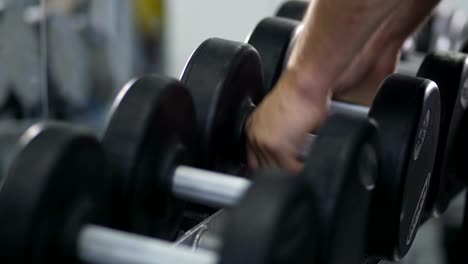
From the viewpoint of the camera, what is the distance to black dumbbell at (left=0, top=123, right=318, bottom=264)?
675 mm

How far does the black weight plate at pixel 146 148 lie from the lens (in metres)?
0.82

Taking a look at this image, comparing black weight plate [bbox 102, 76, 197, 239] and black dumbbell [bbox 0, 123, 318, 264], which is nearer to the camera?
black dumbbell [bbox 0, 123, 318, 264]

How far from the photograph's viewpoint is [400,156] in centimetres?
93

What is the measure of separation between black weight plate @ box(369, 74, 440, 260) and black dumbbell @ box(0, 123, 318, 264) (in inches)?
8.8

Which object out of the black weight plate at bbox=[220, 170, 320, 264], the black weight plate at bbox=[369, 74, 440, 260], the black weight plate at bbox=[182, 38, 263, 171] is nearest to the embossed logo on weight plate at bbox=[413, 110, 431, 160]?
the black weight plate at bbox=[369, 74, 440, 260]

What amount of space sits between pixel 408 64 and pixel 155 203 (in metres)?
1.23

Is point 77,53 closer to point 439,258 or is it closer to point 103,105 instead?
point 103,105

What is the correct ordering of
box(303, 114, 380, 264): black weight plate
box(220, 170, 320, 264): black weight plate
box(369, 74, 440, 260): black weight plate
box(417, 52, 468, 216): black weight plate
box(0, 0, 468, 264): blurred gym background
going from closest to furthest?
box(220, 170, 320, 264): black weight plate < box(303, 114, 380, 264): black weight plate < box(369, 74, 440, 260): black weight plate < box(417, 52, 468, 216): black weight plate < box(0, 0, 468, 264): blurred gym background

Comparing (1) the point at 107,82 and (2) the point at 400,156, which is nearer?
(2) the point at 400,156

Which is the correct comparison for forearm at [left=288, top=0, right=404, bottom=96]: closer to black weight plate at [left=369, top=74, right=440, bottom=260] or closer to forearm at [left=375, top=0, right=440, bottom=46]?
black weight plate at [left=369, top=74, right=440, bottom=260]

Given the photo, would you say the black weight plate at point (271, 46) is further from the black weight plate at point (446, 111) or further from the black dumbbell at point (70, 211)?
the black dumbbell at point (70, 211)

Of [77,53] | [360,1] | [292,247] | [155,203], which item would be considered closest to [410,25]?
[360,1]

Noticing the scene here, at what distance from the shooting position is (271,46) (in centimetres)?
116

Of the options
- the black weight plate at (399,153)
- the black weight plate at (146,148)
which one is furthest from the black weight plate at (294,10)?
the black weight plate at (146,148)
